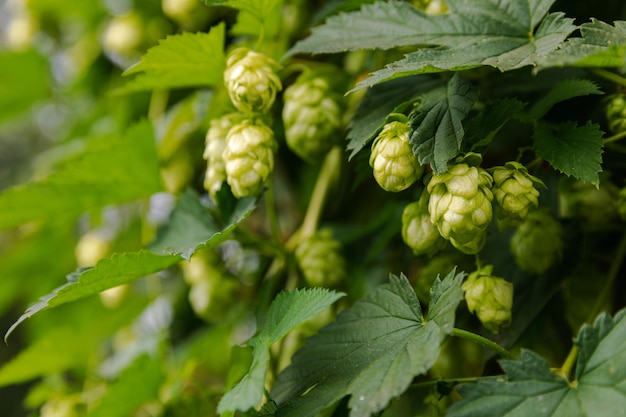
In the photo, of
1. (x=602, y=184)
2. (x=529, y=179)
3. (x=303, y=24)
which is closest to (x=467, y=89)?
(x=529, y=179)

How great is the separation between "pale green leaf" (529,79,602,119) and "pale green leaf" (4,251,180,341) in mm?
479

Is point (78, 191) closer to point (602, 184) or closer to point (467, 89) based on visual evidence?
point (467, 89)

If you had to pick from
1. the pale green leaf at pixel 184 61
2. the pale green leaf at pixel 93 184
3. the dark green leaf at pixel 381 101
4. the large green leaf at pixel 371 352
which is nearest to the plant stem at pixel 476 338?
the large green leaf at pixel 371 352

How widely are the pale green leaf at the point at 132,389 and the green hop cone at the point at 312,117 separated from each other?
0.44 m

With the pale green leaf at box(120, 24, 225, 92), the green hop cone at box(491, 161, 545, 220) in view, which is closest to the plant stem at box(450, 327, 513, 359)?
the green hop cone at box(491, 161, 545, 220)

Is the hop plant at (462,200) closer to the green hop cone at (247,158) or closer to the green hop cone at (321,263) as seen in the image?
the green hop cone at (247,158)

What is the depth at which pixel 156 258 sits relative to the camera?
0.83 m

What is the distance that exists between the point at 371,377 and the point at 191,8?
91 centimetres

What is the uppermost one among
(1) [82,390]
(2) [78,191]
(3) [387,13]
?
(3) [387,13]

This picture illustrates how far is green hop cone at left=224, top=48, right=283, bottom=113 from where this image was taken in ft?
2.78

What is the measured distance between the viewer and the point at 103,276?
78 cm

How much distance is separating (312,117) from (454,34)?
233 mm

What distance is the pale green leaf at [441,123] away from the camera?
67 centimetres

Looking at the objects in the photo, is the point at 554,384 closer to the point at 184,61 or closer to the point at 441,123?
the point at 441,123
